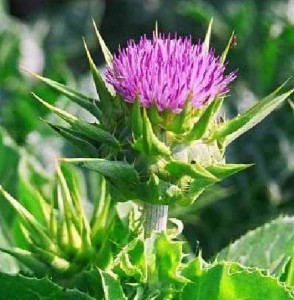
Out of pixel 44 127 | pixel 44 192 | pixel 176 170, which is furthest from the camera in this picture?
pixel 44 127

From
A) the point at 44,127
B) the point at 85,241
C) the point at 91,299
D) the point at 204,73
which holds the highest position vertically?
the point at 44,127

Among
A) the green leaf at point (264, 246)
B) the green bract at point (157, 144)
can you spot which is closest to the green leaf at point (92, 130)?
the green bract at point (157, 144)

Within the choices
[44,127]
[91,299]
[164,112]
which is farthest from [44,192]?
[164,112]

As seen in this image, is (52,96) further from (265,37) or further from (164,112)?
(164,112)

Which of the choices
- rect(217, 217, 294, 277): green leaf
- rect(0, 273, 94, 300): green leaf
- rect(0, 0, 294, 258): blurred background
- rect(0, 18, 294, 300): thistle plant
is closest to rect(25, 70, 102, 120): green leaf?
rect(0, 18, 294, 300): thistle plant

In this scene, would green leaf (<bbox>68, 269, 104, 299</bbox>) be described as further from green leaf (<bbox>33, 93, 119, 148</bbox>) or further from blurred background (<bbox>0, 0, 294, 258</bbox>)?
blurred background (<bbox>0, 0, 294, 258</bbox>)

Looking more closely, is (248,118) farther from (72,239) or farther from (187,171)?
(72,239)

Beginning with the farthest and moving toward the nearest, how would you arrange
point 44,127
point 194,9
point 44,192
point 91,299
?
point 194,9
point 44,127
point 44,192
point 91,299

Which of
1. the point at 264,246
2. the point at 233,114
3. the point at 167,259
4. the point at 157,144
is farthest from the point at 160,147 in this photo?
the point at 233,114

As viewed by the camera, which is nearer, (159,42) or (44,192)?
(159,42)
